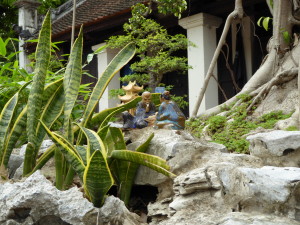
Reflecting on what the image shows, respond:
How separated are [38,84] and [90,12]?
7.58 metres

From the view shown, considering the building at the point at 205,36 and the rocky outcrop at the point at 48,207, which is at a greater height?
the building at the point at 205,36

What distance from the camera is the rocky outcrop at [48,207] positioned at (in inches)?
85.4

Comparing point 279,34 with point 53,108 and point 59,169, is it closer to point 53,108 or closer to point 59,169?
point 53,108

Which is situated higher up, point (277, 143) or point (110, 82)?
point (110, 82)

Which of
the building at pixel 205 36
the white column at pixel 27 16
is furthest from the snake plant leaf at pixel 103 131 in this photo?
the white column at pixel 27 16

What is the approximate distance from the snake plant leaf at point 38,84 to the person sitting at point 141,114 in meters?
0.64

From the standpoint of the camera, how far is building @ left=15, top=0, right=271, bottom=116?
312 inches

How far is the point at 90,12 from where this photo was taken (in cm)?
1016

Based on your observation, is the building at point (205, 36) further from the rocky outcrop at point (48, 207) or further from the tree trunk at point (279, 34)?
the rocky outcrop at point (48, 207)

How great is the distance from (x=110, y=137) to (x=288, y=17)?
127 inches

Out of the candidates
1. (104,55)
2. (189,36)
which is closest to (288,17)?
(189,36)

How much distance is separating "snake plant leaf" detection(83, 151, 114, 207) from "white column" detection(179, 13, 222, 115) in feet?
19.0

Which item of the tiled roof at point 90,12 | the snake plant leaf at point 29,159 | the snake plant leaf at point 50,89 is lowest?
→ the snake plant leaf at point 29,159

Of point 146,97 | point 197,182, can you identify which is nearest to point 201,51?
point 146,97
